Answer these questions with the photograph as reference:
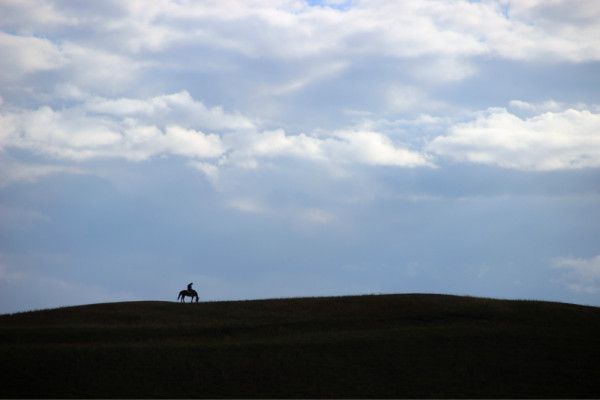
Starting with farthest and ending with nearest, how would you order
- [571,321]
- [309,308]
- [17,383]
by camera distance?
[309,308] < [571,321] < [17,383]

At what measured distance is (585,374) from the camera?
33.2 m

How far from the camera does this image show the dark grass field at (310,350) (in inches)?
1208

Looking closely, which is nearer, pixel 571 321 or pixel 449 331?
pixel 449 331

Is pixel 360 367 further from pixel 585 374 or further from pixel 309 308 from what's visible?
pixel 309 308

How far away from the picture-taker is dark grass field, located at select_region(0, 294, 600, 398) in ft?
101

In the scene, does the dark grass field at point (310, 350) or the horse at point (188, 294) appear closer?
the dark grass field at point (310, 350)

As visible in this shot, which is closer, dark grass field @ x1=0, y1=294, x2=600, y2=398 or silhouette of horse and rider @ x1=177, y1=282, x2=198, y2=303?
dark grass field @ x1=0, y1=294, x2=600, y2=398

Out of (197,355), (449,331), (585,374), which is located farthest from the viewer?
(449,331)

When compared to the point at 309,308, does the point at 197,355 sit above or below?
below

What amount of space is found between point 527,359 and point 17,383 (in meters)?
23.0

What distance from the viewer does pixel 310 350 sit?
36.8 m

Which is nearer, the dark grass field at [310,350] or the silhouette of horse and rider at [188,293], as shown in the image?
the dark grass field at [310,350]

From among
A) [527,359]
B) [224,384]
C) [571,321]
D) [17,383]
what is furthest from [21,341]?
[571,321]

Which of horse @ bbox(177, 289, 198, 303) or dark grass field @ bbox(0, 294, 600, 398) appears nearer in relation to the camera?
dark grass field @ bbox(0, 294, 600, 398)
